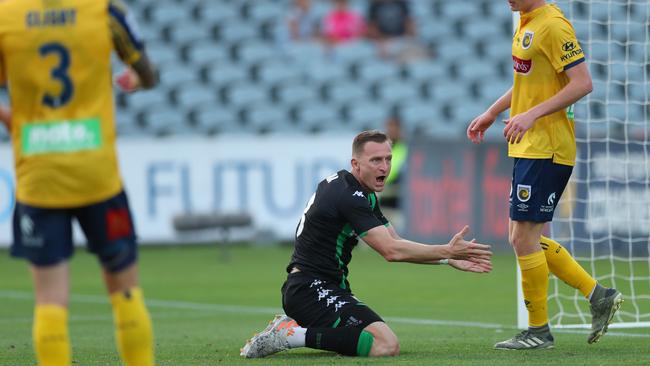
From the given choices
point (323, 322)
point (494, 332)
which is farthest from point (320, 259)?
point (494, 332)

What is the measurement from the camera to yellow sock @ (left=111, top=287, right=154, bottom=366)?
474 cm

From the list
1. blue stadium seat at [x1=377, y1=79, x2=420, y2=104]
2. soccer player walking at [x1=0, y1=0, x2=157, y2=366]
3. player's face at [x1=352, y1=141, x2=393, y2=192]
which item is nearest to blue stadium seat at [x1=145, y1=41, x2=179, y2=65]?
blue stadium seat at [x1=377, y1=79, x2=420, y2=104]

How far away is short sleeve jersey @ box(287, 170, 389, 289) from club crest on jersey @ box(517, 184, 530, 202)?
30.5 inches

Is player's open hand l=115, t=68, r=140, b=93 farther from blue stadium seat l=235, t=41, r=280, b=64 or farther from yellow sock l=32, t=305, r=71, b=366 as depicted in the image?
blue stadium seat l=235, t=41, r=280, b=64

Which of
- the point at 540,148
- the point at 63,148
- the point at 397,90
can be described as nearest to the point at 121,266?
the point at 63,148

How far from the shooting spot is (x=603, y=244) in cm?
1444

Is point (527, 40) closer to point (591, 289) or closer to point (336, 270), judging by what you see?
point (591, 289)

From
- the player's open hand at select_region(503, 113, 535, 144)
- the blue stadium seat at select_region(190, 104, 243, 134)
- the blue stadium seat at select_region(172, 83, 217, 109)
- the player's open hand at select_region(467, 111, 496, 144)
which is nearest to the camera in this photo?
the player's open hand at select_region(503, 113, 535, 144)

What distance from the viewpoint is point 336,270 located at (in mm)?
6855

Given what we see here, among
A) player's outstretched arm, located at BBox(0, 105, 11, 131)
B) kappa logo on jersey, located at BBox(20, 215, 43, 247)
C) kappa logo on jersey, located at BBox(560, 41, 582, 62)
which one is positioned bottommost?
kappa logo on jersey, located at BBox(20, 215, 43, 247)

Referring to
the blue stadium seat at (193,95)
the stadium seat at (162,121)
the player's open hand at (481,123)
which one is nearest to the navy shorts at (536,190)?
the player's open hand at (481,123)

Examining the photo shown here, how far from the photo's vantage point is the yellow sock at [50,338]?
4.63 meters

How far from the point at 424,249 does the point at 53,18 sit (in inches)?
93.4

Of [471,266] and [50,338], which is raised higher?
[471,266]
